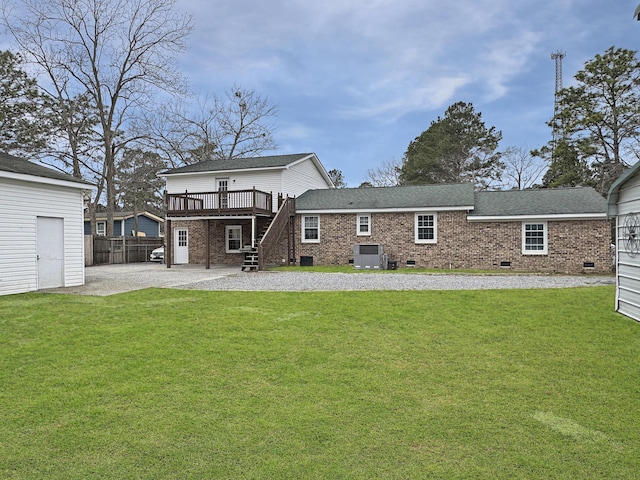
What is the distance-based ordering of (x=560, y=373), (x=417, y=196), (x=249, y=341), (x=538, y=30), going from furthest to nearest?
1. (x=417, y=196)
2. (x=538, y=30)
3. (x=249, y=341)
4. (x=560, y=373)

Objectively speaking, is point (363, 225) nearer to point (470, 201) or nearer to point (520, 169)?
point (470, 201)

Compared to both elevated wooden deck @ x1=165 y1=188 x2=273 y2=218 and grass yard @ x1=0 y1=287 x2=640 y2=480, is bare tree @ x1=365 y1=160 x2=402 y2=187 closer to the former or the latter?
elevated wooden deck @ x1=165 y1=188 x2=273 y2=218

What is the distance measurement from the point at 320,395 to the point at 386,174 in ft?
139

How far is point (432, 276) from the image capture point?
1586 cm

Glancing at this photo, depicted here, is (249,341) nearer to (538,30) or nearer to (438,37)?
(438,37)

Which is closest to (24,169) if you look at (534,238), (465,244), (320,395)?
(320,395)

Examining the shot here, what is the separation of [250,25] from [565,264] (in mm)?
16470

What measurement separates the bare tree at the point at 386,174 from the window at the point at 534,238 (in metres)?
25.6

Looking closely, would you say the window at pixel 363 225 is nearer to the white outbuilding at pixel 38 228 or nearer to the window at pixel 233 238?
the window at pixel 233 238

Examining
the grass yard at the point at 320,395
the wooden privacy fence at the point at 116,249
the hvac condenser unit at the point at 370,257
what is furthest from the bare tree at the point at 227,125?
the grass yard at the point at 320,395

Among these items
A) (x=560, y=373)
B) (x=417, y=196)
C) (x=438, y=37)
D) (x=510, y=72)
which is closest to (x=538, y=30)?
(x=438, y=37)

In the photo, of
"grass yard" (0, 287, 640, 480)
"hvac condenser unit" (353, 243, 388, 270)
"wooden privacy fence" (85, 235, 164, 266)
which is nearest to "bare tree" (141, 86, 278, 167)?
"wooden privacy fence" (85, 235, 164, 266)

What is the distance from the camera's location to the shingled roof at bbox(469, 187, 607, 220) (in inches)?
698

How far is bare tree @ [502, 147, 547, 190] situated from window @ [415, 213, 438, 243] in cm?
2199
